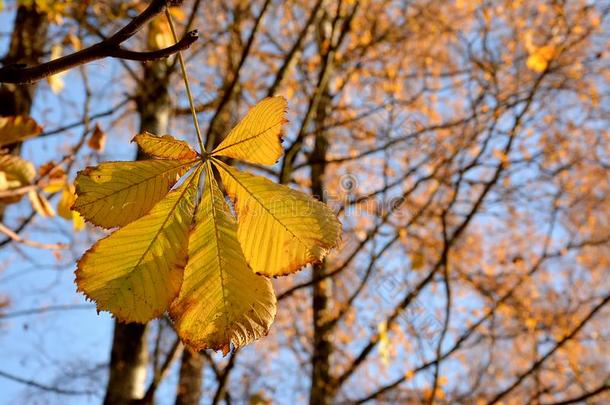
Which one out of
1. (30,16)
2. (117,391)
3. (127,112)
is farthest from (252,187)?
(127,112)

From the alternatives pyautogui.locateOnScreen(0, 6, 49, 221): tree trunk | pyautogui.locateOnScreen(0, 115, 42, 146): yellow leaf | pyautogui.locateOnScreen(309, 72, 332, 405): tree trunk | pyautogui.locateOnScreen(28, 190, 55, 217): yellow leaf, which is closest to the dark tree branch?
pyautogui.locateOnScreen(0, 115, 42, 146): yellow leaf

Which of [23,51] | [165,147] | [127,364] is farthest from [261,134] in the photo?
[23,51]

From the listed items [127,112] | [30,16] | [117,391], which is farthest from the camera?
[127,112]

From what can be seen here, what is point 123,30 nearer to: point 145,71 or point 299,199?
point 299,199

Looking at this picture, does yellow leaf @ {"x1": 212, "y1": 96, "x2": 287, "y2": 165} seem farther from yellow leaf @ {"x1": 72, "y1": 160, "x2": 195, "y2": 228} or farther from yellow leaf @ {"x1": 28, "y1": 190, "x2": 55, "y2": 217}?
yellow leaf @ {"x1": 28, "y1": 190, "x2": 55, "y2": 217}

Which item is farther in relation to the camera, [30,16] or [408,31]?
[408,31]

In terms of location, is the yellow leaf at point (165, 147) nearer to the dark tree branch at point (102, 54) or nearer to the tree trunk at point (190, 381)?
the dark tree branch at point (102, 54)

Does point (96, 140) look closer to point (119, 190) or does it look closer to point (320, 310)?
point (119, 190)
